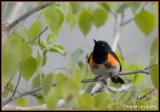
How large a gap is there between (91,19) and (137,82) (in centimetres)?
47

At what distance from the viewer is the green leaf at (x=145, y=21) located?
731 millimetres

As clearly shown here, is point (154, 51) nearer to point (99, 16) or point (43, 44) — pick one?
point (99, 16)

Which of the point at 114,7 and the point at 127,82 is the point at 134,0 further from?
the point at 127,82

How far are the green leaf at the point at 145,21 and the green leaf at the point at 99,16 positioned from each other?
2.3 inches

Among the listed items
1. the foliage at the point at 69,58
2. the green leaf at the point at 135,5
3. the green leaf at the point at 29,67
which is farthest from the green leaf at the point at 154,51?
the green leaf at the point at 29,67

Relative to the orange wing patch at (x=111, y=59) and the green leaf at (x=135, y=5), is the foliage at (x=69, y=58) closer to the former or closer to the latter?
the green leaf at (x=135, y=5)

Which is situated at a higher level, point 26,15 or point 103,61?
point 26,15

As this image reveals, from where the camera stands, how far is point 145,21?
2.40ft

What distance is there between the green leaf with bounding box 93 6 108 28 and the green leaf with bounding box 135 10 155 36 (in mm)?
60

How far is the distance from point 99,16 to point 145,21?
82 millimetres

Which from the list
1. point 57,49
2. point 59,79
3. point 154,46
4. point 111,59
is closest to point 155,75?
Answer: point 154,46

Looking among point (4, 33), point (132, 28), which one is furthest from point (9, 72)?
point (132, 28)

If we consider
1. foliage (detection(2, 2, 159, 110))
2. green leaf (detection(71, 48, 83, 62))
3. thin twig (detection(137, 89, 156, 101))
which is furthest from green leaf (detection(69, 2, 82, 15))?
thin twig (detection(137, 89, 156, 101))

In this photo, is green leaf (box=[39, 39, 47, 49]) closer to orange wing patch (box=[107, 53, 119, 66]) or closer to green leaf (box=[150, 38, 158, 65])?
green leaf (box=[150, 38, 158, 65])
